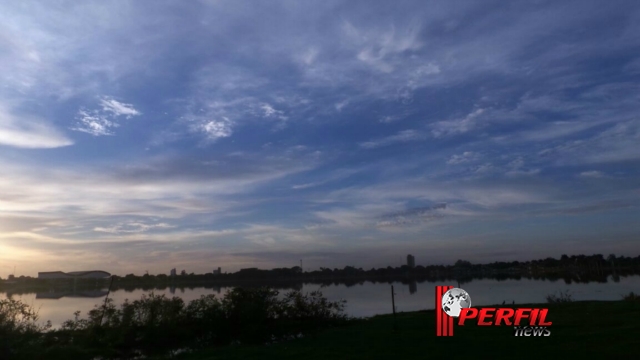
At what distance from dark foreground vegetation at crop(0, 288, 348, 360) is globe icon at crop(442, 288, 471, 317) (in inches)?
425

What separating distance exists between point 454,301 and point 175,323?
1681cm

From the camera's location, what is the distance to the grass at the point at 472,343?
1314 cm

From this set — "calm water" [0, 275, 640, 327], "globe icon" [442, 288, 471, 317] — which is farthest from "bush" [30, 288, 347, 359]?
"globe icon" [442, 288, 471, 317]

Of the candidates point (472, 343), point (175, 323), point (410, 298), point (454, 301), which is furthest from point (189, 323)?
point (410, 298)

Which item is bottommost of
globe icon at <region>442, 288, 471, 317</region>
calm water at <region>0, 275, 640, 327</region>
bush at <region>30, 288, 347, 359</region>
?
calm water at <region>0, 275, 640, 327</region>

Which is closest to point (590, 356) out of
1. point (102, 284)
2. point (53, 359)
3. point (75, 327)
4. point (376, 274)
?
point (53, 359)

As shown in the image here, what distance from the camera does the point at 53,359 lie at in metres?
18.7

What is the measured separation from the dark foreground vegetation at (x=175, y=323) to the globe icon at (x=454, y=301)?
1080 centimetres

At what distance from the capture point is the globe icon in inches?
525

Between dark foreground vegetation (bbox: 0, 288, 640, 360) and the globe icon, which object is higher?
the globe icon

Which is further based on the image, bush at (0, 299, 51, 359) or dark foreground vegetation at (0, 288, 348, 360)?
dark foreground vegetation at (0, 288, 348, 360)
